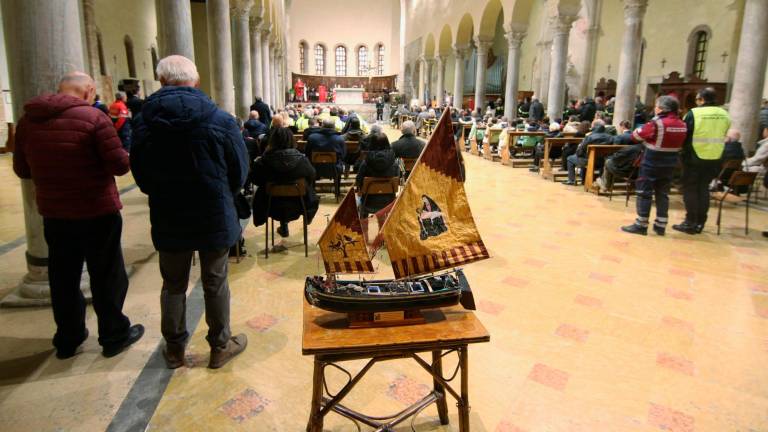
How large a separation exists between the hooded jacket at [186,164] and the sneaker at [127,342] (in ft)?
3.02

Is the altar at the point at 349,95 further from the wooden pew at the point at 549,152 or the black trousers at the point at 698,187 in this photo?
the black trousers at the point at 698,187

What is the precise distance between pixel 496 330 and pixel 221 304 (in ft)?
5.97

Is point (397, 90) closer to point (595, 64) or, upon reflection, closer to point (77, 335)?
point (595, 64)

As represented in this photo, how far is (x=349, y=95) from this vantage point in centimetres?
3409

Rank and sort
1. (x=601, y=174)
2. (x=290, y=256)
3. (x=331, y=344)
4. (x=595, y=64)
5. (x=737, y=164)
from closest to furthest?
(x=331, y=344) → (x=290, y=256) → (x=737, y=164) → (x=601, y=174) → (x=595, y=64)

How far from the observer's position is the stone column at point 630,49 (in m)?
10.5

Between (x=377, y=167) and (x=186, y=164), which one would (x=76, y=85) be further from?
(x=377, y=167)

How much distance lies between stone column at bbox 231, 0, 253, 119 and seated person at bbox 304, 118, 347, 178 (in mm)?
5814

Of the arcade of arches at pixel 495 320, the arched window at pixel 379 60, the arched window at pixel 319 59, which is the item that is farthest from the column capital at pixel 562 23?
the arched window at pixel 319 59

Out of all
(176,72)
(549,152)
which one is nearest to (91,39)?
(549,152)

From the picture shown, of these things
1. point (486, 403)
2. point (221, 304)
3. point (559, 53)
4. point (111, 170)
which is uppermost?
point (559, 53)

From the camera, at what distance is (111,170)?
2.74 m

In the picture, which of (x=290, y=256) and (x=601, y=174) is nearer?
(x=290, y=256)

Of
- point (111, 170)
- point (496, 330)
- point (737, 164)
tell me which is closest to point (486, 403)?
point (496, 330)
